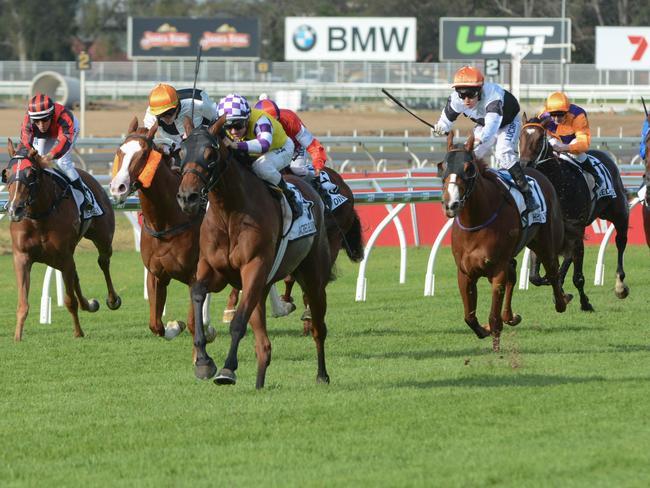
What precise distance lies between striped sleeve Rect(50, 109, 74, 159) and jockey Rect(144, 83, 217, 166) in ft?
3.74

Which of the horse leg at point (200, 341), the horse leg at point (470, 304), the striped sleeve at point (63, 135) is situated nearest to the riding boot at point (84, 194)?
the striped sleeve at point (63, 135)

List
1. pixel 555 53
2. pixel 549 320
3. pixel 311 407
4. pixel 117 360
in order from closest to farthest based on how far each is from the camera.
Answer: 1. pixel 311 407
2. pixel 117 360
3. pixel 549 320
4. pixel 555 53

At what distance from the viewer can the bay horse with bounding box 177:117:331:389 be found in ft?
23.5

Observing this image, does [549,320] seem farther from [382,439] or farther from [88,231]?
[382,439]

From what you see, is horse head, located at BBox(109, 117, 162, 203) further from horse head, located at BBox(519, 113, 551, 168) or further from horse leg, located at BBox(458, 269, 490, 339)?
horse head, located at BBox(519, 113, 551, 168)

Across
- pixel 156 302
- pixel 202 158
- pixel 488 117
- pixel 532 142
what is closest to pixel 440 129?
pixel 488 117

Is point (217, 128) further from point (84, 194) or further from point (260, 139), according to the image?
point (84, 194)

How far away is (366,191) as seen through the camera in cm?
1439

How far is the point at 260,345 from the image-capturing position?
7.68 metres

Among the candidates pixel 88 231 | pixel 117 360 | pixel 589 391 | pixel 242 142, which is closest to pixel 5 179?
pixel 88 231

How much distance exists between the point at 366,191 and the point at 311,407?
746 cm

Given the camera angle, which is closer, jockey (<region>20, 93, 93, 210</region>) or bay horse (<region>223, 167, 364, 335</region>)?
bay horse (<region>223, 167, 364, 335</region>)

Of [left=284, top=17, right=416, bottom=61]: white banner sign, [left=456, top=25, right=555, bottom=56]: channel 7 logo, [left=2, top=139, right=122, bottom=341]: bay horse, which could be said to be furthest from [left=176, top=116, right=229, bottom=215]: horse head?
[left=284, top=17, right=416, bottom=61]: white banner sign

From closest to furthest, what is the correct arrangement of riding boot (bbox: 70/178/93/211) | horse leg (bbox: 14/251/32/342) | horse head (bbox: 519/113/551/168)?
1. horse leg (bbox: 14/251/32/342)
2. riding boot (bbox: 70/178/93/211)
3. horse head (bbox: 519/113/551/168)
